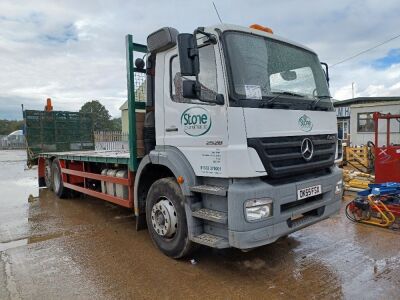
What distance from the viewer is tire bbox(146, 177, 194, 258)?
3.94 meters

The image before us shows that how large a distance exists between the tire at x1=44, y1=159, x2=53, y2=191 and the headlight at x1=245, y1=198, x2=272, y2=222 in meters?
7.68

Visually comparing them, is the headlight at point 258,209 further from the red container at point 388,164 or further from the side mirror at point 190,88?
the red container at point 388,164

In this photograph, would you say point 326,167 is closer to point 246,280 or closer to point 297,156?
point 297,156

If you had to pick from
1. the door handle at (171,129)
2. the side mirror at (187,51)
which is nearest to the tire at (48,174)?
the door handle at (171,129)

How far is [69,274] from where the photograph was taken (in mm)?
3949

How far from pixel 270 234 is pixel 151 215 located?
1.76 m

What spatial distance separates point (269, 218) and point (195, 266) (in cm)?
129

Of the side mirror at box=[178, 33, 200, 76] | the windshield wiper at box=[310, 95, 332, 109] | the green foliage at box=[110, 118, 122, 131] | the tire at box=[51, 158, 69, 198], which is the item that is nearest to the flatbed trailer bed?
the tire at box=[51, 158, 69, 198]

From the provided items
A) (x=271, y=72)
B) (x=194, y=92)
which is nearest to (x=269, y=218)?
(x=194, y=92)

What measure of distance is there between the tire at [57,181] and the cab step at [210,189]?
5865 mm

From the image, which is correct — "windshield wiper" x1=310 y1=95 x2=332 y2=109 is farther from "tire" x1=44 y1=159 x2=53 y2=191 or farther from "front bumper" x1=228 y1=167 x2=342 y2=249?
"tire" x1=44 y1=159 x2=53 y2=191

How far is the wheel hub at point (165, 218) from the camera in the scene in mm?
4078

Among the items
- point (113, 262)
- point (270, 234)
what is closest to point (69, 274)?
point (113, 262)

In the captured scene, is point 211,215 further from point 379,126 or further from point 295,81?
point 379,126
